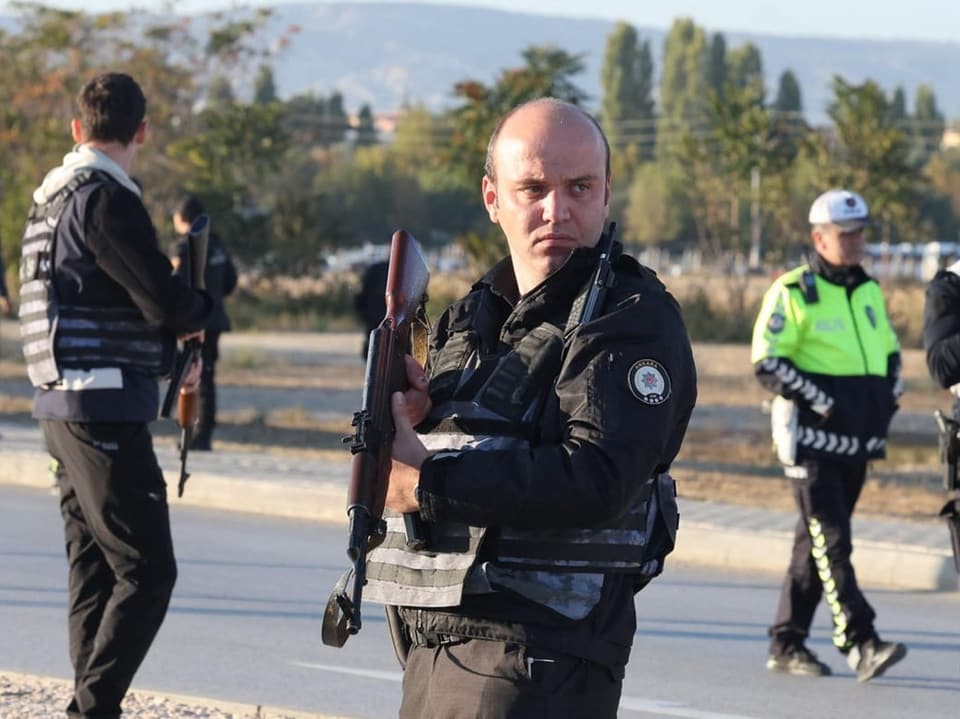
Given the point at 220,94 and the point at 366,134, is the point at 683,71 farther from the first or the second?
the point at 220,94

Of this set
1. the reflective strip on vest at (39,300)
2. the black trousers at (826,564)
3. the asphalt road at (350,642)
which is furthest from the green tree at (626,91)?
the reflective strip on vest at (39,300)

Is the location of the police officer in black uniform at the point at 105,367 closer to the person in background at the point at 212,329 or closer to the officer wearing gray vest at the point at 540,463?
the officer wearing gray vest at the point at 540,463

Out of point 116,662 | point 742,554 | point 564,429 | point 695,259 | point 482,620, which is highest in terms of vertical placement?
point 564,429

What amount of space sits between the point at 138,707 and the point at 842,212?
3.52m

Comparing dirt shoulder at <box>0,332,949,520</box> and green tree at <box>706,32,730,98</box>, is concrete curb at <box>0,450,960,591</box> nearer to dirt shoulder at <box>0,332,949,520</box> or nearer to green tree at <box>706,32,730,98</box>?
dirt shoulder at <box>0,332,949,520</box>

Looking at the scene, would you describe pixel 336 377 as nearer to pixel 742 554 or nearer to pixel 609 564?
pixel 742 554

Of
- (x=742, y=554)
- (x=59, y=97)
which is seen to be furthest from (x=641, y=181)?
(x=742, y=554)

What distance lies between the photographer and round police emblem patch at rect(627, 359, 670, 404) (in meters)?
3.11

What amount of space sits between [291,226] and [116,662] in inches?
1242

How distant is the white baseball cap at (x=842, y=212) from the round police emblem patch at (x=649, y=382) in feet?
15.2

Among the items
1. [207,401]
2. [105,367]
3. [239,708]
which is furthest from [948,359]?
[207,401]

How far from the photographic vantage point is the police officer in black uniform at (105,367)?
17.9ft

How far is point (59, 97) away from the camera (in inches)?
1188

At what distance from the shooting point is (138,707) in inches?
251
